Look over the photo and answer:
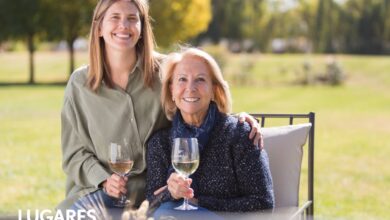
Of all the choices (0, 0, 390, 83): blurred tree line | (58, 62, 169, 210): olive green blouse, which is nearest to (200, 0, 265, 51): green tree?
(0, 0, 390, 83): blurred tree line

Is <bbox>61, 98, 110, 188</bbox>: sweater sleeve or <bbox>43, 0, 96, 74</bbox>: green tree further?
<bbox>43, 0, 96, 74</bbox>: green tree

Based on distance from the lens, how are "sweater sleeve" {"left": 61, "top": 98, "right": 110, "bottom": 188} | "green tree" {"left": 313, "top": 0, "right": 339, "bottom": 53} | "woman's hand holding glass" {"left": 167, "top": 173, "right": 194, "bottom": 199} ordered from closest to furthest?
1. "woman's hand holding glass" {"left": 167, "top": 173, "right": 194, "bottom": 199}
2. "sweater sleeve" {"left": 61, "top": 98, "right": 110, "bottom": 188}
3. "green tree" {"left": 313, "top": 0, "right": 339, "bottom": 53}

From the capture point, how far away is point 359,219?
736cm

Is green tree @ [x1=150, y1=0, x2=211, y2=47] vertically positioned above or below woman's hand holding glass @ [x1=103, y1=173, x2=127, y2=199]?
above

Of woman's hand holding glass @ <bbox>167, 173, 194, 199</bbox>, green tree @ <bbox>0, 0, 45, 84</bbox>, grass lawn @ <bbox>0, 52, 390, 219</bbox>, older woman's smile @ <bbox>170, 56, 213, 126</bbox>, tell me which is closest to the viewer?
woman's hand holding glass @ <bbox>167, 173, 194, 199</bbox>

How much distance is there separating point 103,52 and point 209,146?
952 millimetres

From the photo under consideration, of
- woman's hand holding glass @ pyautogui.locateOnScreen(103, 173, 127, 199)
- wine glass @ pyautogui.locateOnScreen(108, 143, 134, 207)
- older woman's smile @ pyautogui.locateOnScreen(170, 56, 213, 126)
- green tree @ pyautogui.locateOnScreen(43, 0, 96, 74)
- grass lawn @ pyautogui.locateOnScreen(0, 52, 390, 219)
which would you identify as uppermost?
green tree @ pyautogui.locateOnScreen(43, 0, 96, 74)

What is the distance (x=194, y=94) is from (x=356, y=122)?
15882 millimetres

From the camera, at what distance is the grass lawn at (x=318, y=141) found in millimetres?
8422

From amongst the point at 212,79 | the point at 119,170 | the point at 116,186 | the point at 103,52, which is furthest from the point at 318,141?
the point at 119,170

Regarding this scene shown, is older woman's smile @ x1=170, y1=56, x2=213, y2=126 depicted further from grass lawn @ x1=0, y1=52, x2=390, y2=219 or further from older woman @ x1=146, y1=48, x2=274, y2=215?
grass lawn @ x1=0, y1=52, x2=390, y2=219

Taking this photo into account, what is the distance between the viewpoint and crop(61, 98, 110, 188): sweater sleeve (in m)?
4.44

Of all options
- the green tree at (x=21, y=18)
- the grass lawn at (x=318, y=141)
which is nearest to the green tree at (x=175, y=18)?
the grass lawn at (x=318, y=141)

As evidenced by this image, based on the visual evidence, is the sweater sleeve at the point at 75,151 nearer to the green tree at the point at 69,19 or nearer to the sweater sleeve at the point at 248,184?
the sweater sleeve at the point at 248,184
